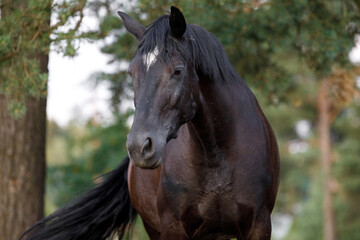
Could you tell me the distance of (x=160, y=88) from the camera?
3.22 m

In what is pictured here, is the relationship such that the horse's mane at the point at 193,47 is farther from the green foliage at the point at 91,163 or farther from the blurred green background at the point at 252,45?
the green foliage at the point at 91,163

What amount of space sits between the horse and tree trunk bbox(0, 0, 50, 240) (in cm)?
247

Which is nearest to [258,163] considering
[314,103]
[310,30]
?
[310,30]

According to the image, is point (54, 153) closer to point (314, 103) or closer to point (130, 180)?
point (314, 103)

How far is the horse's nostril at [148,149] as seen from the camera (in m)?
3.03

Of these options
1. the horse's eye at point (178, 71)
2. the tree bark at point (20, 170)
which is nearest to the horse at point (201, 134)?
the horse's eye at point (178, 71)

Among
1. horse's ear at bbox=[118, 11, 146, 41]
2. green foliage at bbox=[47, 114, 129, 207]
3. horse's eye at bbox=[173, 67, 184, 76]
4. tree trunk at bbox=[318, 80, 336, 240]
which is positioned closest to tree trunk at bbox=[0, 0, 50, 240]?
horse's ear at bbox=[118, 11, 146, 41]

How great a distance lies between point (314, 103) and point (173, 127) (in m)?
20.1

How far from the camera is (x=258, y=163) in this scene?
12.7 feet

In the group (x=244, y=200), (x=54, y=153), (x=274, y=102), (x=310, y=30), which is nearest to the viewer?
(x=244, y=200)

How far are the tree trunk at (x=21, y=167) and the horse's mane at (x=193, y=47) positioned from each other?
295 cm

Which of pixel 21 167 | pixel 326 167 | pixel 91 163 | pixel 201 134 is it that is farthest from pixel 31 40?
pixel 326 167

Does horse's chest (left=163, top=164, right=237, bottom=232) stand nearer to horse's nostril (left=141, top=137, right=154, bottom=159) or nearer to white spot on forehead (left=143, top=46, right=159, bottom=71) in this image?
horse's nostril (left=141, top=137, right=154, bottom=159)

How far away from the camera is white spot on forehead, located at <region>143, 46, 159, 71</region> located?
10.6ft
